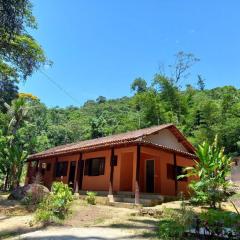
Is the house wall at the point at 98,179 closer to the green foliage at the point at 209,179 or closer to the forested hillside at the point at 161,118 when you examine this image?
the green foliage at the point at 209,179

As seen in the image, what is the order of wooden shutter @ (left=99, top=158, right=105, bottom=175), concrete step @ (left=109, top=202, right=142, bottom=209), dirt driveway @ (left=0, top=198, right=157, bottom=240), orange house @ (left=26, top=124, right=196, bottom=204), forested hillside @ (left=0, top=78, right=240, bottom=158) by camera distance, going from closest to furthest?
dirt driveway @ (left=0, top=198, right=157, bottom=240) < concrete step @ (left=109, top=202, right=142, bottom=209) < orange house @ (left=26, top=124, right=196, bottom=204) < wooden shutter @ (left=99, top=158, right=105, bottom=175) < forested hillside @ (left=0, top=78, right=240, bottom=158)

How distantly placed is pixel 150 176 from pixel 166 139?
252cm

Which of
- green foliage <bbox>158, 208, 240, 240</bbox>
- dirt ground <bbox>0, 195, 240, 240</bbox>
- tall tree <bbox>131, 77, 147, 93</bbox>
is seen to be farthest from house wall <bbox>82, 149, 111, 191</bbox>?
tall tree <bbox>131, 77, 147, 93</bbox>

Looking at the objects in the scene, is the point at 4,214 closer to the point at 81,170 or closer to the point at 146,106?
the point at 81,170

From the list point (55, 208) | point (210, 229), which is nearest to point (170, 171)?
point (55, 208)

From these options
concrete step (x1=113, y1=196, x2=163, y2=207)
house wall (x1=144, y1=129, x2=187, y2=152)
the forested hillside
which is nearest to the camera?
concrete step (x1=113, y1=196, x2=163, y2=207)

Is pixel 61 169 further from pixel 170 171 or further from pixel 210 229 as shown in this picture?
pixel 210 229

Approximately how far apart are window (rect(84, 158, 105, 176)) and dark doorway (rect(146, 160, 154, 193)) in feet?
9.46

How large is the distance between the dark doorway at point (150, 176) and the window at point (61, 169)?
6330 mm

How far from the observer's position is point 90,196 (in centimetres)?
1593

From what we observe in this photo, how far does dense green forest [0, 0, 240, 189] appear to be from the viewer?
1780cm

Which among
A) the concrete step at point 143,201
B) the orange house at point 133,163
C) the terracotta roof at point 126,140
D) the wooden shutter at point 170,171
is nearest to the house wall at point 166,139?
the orange house at point 133,163

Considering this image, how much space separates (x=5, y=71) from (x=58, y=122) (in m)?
42.6

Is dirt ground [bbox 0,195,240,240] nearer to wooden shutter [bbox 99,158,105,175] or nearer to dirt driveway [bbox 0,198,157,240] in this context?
dirt driveway [bbox 0,198,157,240]
